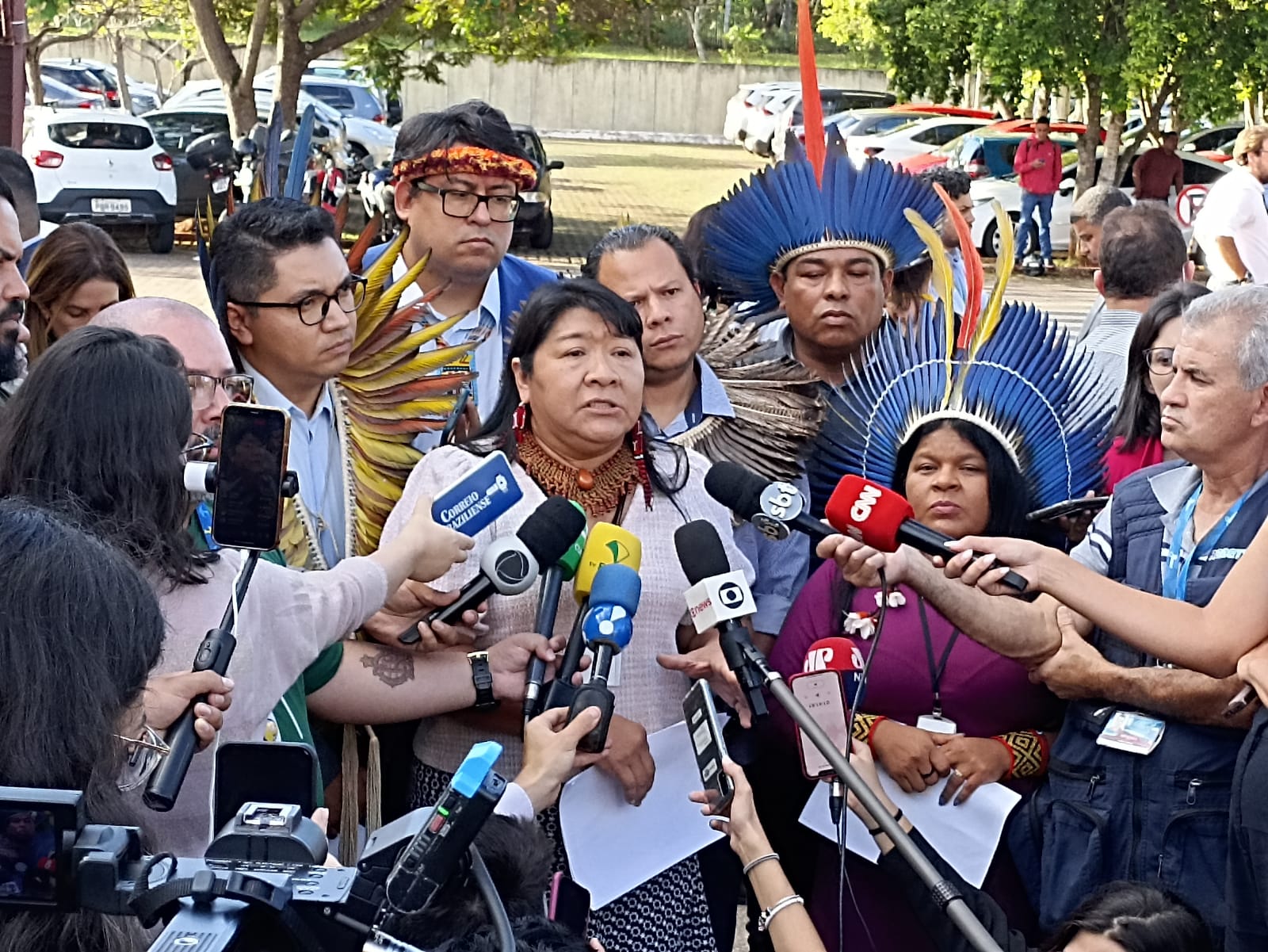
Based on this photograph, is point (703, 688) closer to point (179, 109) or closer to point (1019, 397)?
point (1019, 397)

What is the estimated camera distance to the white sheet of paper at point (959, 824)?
139 inches

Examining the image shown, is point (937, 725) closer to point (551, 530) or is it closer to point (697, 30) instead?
point (551, 530)

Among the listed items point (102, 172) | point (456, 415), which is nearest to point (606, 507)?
point (456, 415)

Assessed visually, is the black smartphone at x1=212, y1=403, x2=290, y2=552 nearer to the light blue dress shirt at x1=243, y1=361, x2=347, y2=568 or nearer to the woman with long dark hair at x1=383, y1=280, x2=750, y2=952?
the woman with long dark hair at x1=383, y1=280, x2=750, y2=952

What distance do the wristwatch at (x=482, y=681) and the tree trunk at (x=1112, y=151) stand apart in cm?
2055

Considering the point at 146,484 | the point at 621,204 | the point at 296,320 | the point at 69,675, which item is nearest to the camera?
the point at 69,675

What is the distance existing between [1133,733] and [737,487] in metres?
1.00

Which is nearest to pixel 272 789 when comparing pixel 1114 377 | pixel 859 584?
pixel 859 584

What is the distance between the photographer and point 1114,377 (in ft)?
17.7

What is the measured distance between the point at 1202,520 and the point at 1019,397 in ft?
1.87

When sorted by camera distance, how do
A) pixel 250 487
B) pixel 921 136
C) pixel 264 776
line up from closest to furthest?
pixel 264 776 → pixel 250 487 → pixel 921 136

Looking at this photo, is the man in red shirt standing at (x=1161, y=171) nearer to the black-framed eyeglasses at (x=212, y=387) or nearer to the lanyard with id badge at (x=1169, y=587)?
the lanyard with id badge at (x=1169, y=587)

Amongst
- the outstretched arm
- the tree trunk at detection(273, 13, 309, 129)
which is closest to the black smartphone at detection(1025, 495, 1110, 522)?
the outstretched arm

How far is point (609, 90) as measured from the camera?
4622cm
